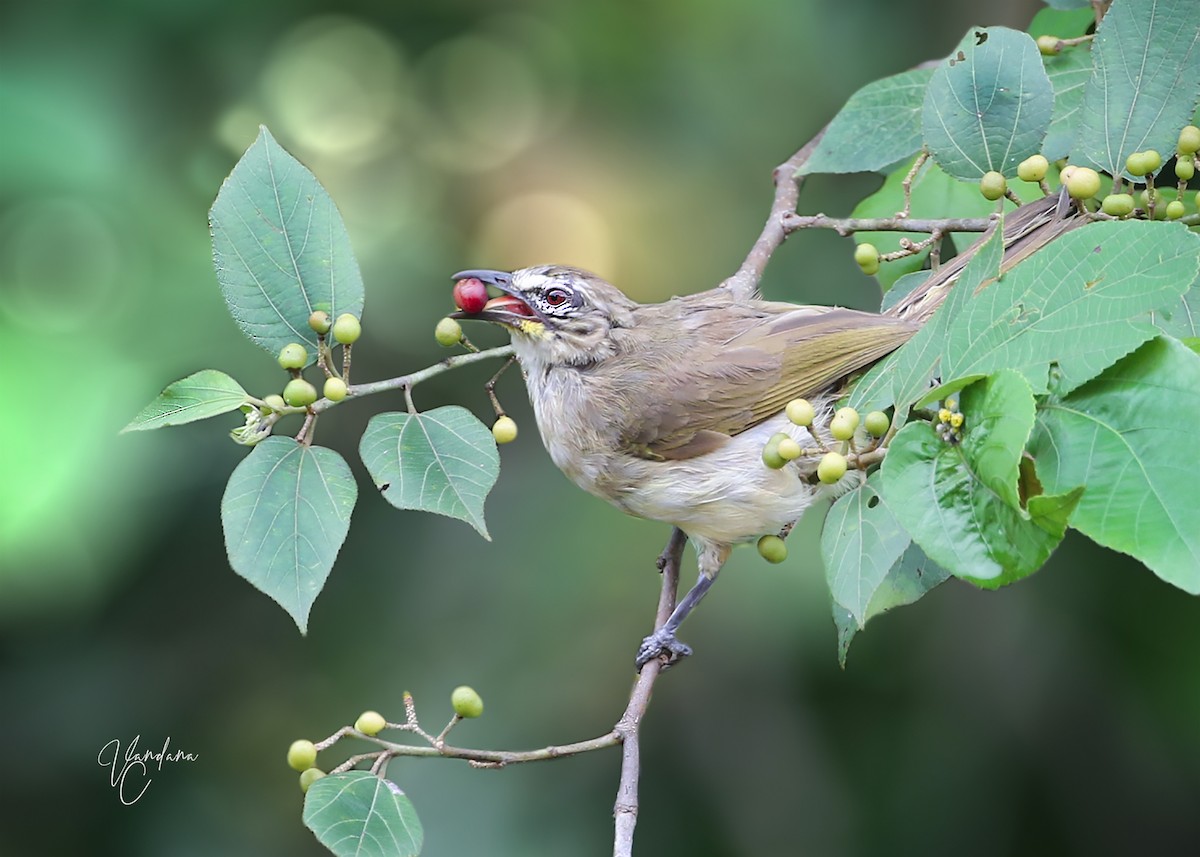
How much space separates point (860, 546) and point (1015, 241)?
1.17 m

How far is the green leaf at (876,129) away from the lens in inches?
117

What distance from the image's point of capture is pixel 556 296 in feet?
11.5

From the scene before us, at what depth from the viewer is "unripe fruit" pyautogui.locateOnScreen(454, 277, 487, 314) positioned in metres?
3.24

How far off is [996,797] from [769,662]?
3.51 feet

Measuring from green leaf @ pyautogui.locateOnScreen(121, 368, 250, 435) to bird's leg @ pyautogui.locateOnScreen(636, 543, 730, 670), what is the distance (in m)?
1.30

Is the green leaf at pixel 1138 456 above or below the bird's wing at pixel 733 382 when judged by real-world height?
above

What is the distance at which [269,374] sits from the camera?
491cm

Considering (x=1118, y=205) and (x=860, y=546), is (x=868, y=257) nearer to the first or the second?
(x=1118, y=205)

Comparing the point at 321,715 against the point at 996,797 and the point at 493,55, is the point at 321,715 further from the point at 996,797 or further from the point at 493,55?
the point at 493,55

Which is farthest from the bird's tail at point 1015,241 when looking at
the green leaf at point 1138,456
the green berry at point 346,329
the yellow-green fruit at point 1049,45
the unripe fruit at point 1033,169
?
the green berry at point 346,329

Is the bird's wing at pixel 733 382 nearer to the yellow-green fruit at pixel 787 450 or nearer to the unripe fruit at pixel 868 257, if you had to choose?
the unripe fruit at pixel 868 257

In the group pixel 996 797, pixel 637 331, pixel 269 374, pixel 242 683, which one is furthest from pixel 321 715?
pixel 996 797
